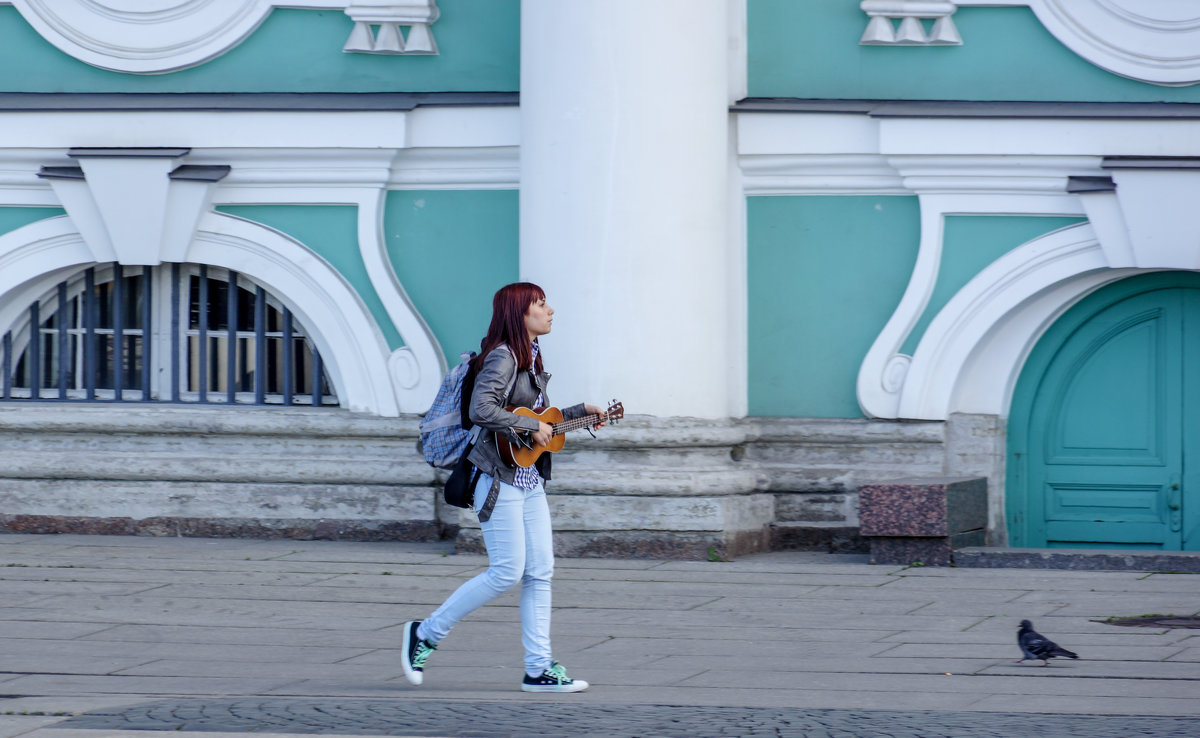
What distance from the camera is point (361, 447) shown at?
11203 millimetres

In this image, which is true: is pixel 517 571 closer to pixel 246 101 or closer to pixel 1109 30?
pixel 246 101

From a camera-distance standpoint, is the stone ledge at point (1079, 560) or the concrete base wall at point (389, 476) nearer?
the stone ledge at point (1079, 560)

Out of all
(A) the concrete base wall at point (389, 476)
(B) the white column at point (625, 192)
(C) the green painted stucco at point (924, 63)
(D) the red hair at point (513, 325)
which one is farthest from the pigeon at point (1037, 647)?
(C) the green painted stucco at point (924, 63)

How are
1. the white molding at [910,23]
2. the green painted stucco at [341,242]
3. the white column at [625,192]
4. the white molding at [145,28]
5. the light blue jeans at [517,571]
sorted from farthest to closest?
1. the white molding at [145,28]
2. the green painted stucco at [341,242]
3. the white molding at [910,23]
4. the white column at [625,192]
5. the light blue jeans at [517,571]

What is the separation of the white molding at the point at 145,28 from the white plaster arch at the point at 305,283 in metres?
1.16

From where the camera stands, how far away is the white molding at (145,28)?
1138 centimetres

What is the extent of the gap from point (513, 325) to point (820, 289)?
4773 mm

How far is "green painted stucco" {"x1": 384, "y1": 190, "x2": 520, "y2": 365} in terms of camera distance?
11.2m

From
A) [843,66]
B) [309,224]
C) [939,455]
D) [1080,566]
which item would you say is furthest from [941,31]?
[309,224]

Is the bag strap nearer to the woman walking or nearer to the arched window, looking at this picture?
the woman walking

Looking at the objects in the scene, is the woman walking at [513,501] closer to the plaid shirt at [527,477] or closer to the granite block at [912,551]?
the plaid shirt at [527,477]

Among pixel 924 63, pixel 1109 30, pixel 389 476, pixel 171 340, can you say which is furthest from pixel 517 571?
pixel 1109 30

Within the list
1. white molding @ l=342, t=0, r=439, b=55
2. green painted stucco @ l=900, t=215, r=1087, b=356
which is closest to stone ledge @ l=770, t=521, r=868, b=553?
green painted stucco @ l=900, t=215, r=1087, b=356

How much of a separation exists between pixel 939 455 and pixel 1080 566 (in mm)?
1331
